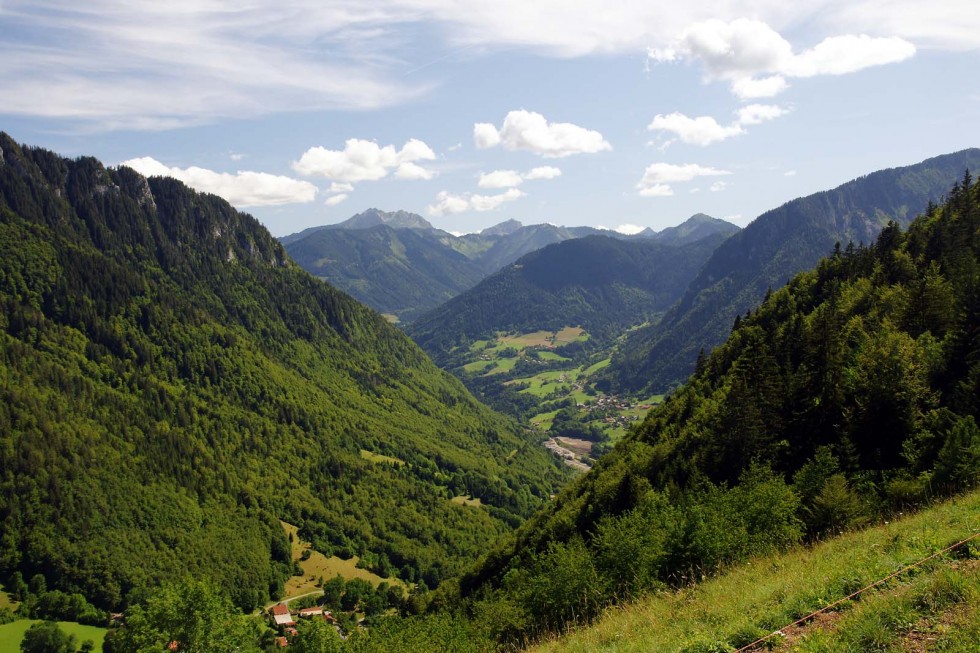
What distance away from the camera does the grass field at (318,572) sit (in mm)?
148400

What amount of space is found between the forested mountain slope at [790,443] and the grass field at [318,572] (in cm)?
7836

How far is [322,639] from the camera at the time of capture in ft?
190

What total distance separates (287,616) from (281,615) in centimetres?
183

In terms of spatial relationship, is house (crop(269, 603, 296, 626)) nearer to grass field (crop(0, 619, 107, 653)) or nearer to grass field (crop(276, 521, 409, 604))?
grass field (crop(276, 521, 409, 604))

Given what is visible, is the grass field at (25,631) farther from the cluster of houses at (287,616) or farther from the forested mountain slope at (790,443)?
the forested mountain slope at (790,443)

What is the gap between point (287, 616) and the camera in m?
126

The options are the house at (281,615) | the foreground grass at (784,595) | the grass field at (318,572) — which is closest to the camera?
the foreground grass at (784,595)

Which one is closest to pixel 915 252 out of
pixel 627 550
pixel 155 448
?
pixel 627 550

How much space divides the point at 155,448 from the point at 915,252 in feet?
696

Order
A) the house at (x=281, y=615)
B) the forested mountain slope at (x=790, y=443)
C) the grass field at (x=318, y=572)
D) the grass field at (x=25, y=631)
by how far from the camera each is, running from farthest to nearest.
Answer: the grass field at (x=318, y=572), the house at (x=281, y=615), the grass field at (x=25, y=631), the forested mountain slope at (x=790, y=443)

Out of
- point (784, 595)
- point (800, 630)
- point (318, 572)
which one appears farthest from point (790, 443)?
point (318, 572)

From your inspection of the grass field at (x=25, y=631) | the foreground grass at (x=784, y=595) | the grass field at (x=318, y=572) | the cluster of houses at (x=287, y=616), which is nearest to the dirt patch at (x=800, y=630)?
the foreground grass at (x=784, y=595)

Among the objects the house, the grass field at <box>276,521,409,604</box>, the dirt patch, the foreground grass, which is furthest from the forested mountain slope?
the grass field at <box>276,521,409,604</box>

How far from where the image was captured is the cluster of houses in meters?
114
